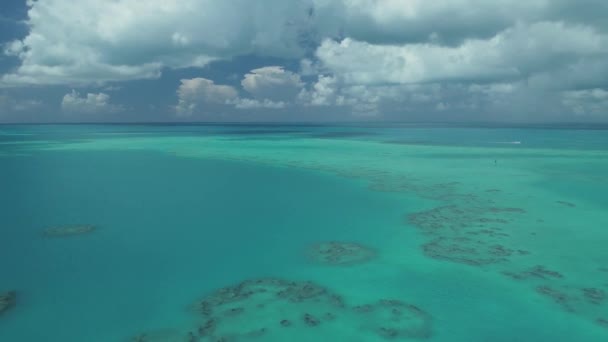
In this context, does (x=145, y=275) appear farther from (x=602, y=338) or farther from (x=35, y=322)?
(x=602, y=338)

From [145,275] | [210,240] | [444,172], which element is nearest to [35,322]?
[145,275]

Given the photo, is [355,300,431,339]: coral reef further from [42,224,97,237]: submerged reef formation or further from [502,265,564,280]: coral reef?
[42,224,97,237]: submerged reef formation

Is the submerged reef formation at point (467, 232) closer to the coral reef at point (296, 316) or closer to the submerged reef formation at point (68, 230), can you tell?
Answer: the coral reef at point (296, 316)

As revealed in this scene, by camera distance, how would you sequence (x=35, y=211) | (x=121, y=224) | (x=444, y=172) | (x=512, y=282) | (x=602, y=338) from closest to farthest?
1. (x=602, y=338)
2. (x=512, y=282)
3. (x=121, y=224)
4. (x=35, y=211)
5. (x=444, y=172)

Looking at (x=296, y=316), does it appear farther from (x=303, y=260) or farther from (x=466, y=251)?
(x=466, y=251)

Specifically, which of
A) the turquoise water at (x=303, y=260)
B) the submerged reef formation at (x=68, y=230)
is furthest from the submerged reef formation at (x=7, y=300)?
the submerged reef formation at (x=68, y=230)

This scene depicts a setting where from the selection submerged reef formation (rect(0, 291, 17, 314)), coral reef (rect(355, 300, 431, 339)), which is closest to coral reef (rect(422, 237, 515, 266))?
coral reef (rect(355, 300, 431, 339))
